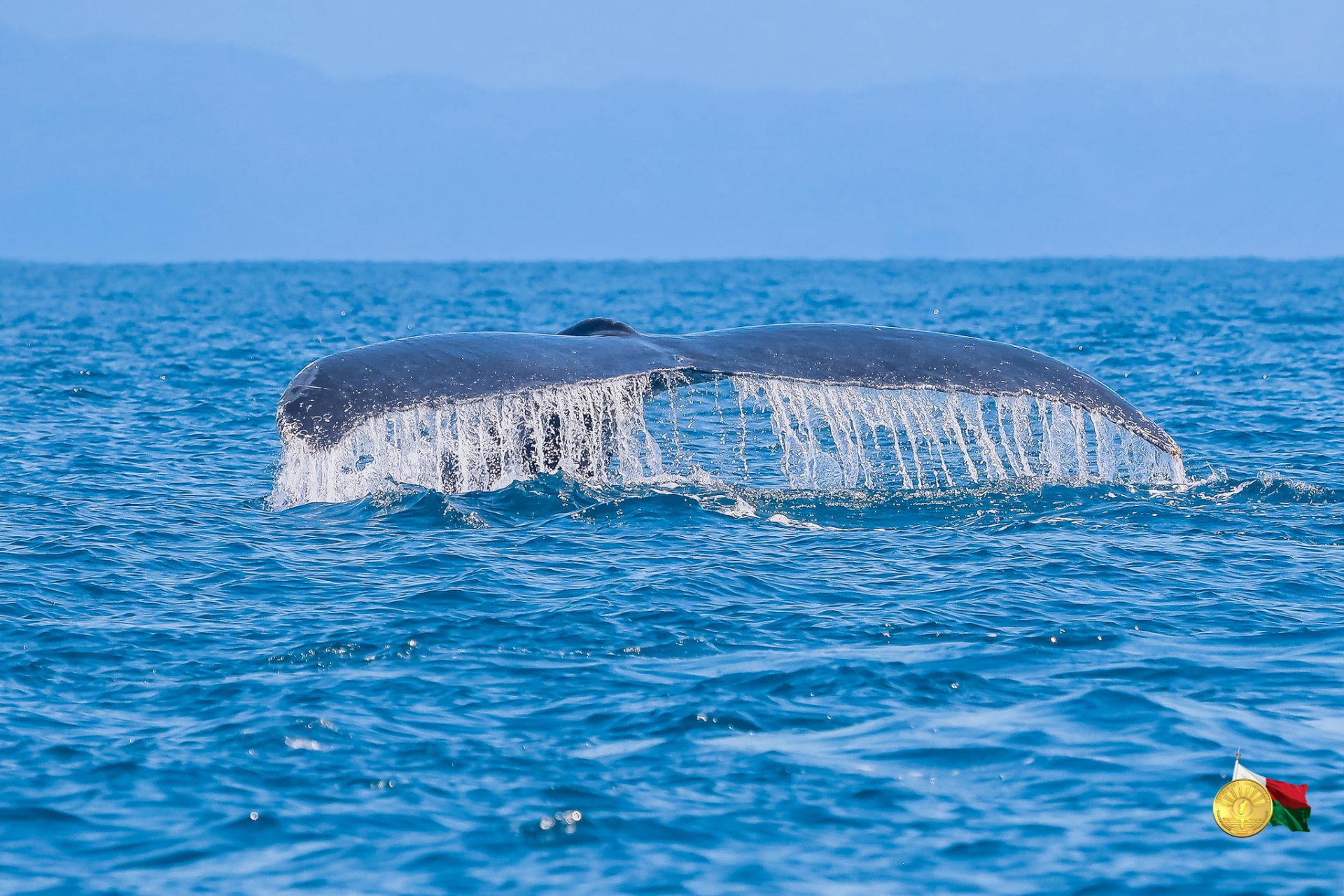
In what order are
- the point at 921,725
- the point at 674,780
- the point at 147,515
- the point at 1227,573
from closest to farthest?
the point at 674,780 < the point at 921,725 < the point at 1227,573 < the point at 147,515

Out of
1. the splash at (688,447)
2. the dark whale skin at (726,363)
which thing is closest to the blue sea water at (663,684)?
the splash at (688,447)

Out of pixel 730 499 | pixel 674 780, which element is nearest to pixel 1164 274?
pixel 730 499

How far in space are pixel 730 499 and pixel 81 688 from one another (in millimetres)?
6134

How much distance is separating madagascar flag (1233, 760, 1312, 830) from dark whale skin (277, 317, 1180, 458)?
3.87m

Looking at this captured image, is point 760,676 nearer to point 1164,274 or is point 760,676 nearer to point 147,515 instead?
point 147,515

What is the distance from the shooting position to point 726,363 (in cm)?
1052

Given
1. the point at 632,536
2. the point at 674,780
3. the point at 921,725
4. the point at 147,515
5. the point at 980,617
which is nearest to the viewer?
the point at 674,780

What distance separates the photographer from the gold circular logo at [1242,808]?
659cm

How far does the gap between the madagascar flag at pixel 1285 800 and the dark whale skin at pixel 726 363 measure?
3.87 metres

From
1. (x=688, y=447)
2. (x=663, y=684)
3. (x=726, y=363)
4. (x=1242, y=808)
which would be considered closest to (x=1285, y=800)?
(x=1242, y=808)

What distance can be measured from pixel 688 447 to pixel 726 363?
285 inches

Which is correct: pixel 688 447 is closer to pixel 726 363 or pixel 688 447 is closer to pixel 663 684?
pixel 726 363

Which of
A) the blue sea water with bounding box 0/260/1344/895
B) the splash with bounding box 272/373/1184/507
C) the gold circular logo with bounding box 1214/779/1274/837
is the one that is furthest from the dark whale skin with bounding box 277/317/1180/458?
the gold circular logo with bounding box 1214/779/1274/837

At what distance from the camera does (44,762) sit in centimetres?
728
